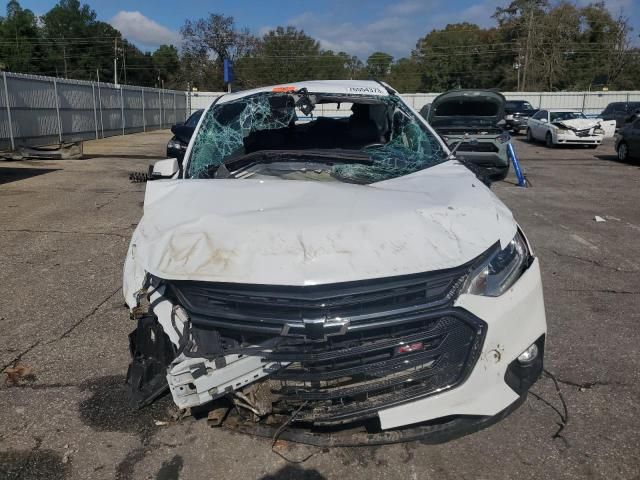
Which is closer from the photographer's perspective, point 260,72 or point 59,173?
point 59,173

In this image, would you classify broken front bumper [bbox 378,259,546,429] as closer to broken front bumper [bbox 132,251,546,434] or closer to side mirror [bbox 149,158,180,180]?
broken front bumper [bbox 132,251,546,434]

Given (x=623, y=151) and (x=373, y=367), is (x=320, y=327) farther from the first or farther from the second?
(x=623, y=151)

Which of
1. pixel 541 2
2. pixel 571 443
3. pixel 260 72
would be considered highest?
pixel 541 2

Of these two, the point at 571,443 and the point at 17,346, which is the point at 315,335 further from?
the point at 17,346

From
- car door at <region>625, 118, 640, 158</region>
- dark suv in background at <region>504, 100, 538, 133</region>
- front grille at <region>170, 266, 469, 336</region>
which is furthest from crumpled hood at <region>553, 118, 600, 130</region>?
front grille at <region>170, 266, 469, 336</region>

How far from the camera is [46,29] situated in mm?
86875

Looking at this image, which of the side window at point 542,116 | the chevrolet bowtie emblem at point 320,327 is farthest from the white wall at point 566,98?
the chevrolet bowtie emblem at point 320,327

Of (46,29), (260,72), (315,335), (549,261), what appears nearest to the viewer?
(315,335)

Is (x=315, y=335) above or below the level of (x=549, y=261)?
above

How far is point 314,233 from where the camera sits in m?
2.33

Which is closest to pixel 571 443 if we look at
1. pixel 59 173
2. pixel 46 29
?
pixel 59 173

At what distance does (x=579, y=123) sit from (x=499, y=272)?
20406mm

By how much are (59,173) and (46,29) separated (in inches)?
3512

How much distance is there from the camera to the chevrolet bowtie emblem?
2.12 meters
